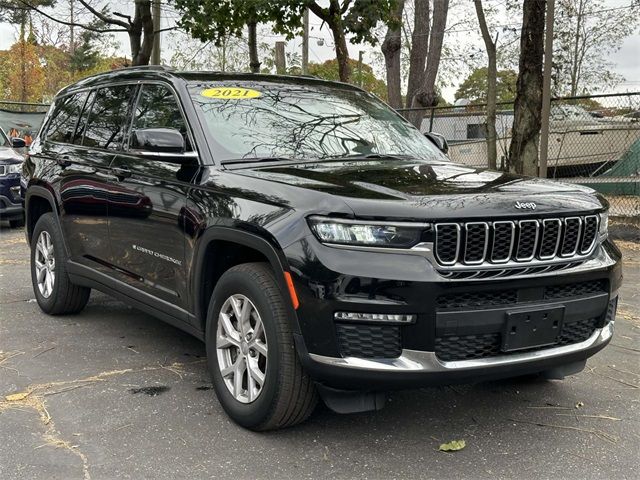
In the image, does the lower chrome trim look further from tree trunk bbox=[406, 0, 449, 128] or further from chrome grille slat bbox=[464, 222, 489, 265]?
tree trunk bbox=[406, 0, 449, 128]

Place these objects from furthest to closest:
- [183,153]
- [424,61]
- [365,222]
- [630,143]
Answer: [424,61]
[630,143]
[183,153]
[365,222]

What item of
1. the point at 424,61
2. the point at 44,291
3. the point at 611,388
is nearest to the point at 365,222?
the point at 611,388

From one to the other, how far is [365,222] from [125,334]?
9.85ft

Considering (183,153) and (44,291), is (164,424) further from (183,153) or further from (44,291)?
(44,291)

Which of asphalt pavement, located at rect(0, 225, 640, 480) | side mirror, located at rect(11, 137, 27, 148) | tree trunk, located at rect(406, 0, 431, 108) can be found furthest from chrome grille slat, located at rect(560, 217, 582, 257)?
tree trunk, located at rect(406, 0, 431, 108)

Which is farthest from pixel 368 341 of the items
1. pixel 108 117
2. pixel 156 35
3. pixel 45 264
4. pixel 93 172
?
pixel 156 35

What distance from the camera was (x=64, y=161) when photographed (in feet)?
18.3

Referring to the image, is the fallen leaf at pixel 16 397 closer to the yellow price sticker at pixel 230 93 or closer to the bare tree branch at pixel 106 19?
the yellow price sticker at pixel 230 93

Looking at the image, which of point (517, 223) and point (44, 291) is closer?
point (517, 223)

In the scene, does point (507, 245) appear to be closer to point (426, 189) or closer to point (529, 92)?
point (426, 189)

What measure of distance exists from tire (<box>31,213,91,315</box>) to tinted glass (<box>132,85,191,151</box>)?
1.43 meters

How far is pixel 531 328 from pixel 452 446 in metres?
0.72

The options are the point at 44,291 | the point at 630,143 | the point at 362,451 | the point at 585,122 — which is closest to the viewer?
the point at 362,451

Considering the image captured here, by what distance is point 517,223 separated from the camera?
3199mm
